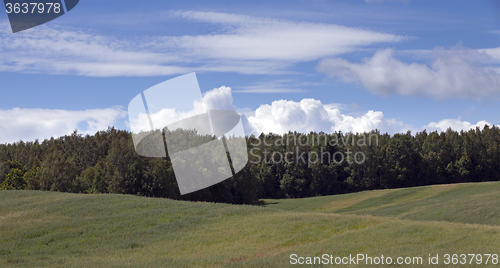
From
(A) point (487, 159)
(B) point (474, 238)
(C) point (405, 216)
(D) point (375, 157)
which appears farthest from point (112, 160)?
(A) point (487, 159)

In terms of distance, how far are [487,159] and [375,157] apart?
88.9ft

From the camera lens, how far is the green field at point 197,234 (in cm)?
1591

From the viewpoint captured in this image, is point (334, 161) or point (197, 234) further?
point (334, 161)

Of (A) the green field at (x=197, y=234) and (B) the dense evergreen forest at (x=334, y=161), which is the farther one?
(B) the dense evergreen forest at (x=334, y=161)

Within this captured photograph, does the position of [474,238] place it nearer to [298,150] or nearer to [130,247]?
[130,247]

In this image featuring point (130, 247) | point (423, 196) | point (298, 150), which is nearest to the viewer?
point (130, 247)

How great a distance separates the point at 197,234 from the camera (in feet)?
70.8

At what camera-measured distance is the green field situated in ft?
52.2

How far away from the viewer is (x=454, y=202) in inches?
1580

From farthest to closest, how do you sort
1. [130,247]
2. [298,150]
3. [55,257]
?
[298,150] < [130,247] < [55,257]

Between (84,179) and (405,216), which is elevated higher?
(84,179)

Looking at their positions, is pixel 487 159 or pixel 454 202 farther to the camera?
pixel 487 159

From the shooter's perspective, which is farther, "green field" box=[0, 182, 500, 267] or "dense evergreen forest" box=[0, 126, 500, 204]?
"dense evergreen forest" box=[0, 126, 500, 204]

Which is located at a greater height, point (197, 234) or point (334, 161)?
point (334, 161)
